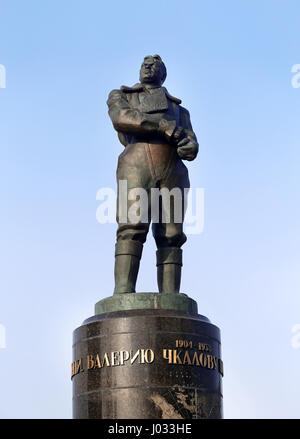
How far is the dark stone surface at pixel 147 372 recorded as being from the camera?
13.3m

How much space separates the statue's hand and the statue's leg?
28 cm

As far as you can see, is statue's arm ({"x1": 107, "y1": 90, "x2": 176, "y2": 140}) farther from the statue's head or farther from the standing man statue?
the statue's head

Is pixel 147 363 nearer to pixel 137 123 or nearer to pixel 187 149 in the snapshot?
pixel 187 149

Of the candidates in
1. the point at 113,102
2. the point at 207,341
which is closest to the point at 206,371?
the point at 207,341

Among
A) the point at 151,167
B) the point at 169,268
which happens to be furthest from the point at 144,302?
the point at 151,167

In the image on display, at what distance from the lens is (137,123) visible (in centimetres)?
1502

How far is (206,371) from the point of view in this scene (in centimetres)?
1393

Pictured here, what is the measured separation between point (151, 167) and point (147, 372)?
3433 mm

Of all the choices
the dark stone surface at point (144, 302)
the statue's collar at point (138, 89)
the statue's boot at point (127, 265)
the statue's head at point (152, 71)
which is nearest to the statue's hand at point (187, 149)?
the statue's collar at point (138, 89)

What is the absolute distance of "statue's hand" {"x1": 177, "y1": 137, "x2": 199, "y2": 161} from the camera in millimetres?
15055

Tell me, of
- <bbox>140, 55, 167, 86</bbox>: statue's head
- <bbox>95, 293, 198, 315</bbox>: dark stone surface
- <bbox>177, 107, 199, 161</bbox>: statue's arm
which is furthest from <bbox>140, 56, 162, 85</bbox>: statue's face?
<bbox>95, 293, 198, 315</bbox>: dark stone surface
